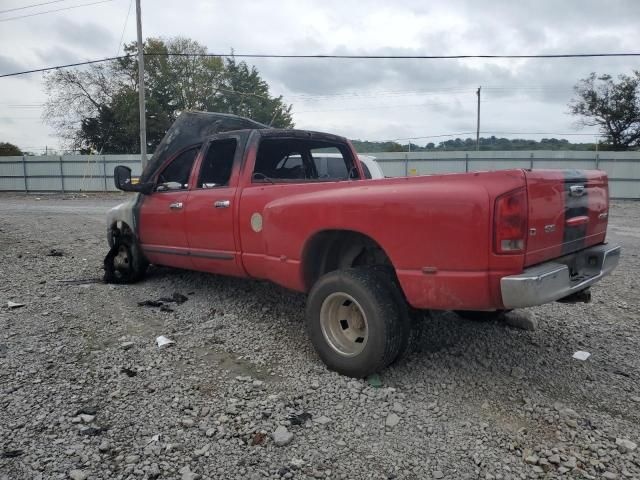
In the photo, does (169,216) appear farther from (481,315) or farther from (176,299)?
(481,315)

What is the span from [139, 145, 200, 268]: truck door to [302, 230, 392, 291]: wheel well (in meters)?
1.79

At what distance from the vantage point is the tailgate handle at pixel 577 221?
10.2ft

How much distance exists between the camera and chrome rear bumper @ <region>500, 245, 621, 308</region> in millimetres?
2680

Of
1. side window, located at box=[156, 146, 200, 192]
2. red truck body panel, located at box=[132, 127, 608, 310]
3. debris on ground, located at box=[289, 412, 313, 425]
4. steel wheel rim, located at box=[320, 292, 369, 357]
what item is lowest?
debris on ground, located at box=[289, 412, 313, 425]

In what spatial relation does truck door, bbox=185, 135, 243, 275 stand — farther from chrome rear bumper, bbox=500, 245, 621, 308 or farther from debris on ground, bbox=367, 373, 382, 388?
chrome rear bumper, bbox=500, 245, 621, 308

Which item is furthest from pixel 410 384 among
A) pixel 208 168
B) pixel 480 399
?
pixel 208 168

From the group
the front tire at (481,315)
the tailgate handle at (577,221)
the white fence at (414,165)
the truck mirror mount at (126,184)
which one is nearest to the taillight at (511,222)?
the tailgate handle at (577,221)

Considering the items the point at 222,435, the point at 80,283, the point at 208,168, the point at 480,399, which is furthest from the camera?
the point at 80,283

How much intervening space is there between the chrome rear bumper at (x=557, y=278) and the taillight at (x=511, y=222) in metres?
0.17

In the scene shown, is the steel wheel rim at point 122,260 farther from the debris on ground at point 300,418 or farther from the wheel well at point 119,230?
the debris on ground at point 300,418

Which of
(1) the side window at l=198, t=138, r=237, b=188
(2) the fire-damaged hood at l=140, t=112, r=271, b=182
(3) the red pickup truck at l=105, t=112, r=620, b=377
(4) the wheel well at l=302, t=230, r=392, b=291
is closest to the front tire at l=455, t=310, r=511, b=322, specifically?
(3) the red pickup truck at l=105, t=112, r=620, b=377

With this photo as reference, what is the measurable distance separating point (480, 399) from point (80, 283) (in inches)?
187

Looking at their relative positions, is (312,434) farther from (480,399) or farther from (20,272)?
(20,272)

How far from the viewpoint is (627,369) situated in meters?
3.57
